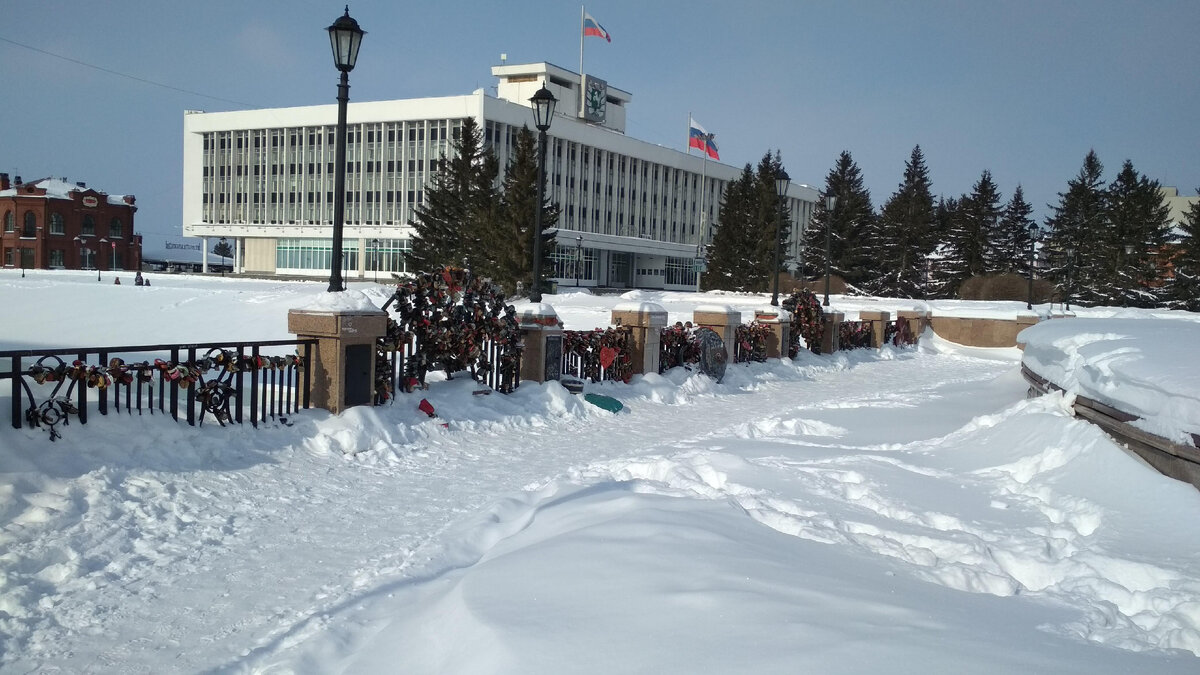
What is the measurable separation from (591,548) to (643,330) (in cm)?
1103

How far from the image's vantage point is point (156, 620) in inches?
188

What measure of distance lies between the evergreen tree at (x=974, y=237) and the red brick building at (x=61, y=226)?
77520 millimetres

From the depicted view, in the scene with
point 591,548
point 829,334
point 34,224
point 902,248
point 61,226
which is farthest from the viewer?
point 61,226

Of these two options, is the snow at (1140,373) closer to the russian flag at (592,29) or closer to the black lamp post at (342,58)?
the black lamp post at (342,58)

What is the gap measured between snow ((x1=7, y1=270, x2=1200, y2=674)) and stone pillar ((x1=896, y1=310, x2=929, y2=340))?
70.0 feet

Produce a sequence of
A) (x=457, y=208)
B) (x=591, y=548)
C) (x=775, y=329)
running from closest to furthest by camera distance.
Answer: (x=591, y=548)
(x=775, y=329)
(x=457, y=208)

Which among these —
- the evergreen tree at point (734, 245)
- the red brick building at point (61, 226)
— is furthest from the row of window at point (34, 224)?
the evergreen tree at point (734, 245)

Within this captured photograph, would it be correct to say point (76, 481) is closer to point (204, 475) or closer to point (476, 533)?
point (204, 475)

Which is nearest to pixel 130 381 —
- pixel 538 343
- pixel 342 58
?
pixel 342 58

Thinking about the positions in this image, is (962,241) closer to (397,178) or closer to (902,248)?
(902,248)

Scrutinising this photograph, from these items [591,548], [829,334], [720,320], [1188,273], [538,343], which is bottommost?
[591,548]

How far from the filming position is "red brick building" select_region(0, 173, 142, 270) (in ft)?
276

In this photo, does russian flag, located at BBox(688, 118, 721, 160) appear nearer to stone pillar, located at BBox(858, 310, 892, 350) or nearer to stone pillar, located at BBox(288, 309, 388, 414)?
stone pillar, located at BBox(858, 310, 892, 350)

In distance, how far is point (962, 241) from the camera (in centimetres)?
6656
